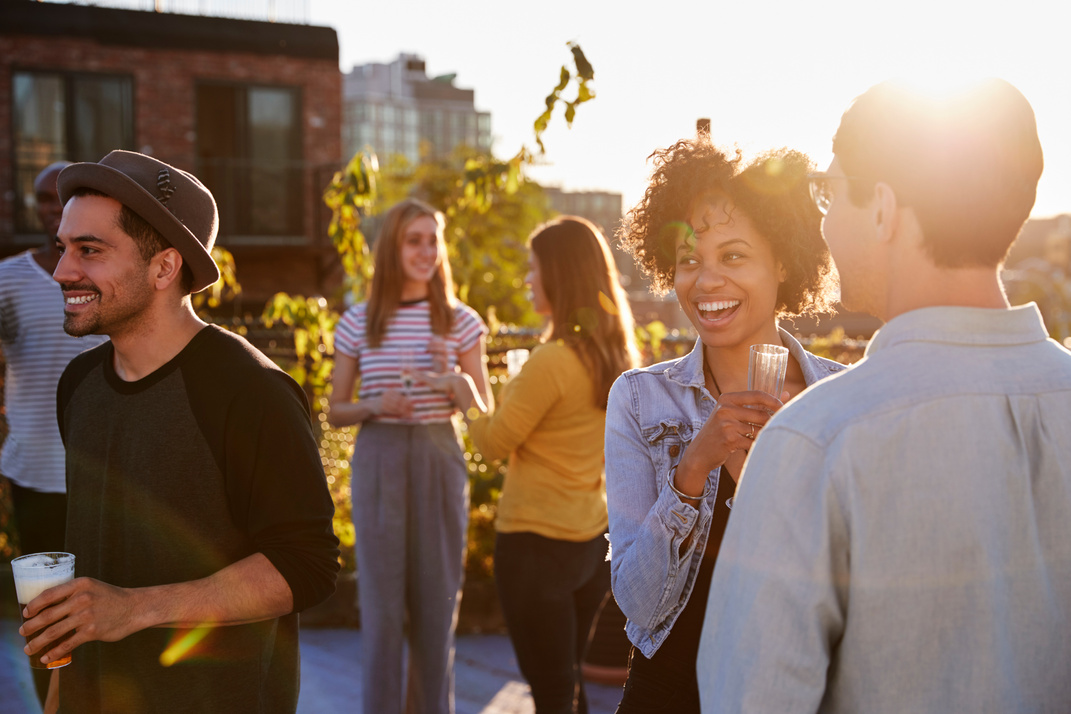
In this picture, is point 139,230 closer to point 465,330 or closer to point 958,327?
point 958,327

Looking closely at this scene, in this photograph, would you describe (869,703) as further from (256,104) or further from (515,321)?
(256,104)

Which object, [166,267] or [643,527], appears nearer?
[643,527]

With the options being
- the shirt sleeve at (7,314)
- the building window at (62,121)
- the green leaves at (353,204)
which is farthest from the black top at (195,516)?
the building window at (62,121)

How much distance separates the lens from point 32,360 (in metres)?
3.55

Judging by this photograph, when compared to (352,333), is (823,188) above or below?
above

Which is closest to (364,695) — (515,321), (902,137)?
(902,137)

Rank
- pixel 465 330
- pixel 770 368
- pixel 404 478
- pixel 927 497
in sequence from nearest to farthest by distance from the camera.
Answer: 1. pixel 927 497
2. pixel 770 368
3. pixel 404 478
4. pixel 465 330

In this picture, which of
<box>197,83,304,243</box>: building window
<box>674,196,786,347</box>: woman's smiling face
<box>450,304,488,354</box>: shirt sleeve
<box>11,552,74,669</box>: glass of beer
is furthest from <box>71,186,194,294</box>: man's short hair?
<box>197,83,304,243</box>: building window

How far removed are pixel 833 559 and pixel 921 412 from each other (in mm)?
211

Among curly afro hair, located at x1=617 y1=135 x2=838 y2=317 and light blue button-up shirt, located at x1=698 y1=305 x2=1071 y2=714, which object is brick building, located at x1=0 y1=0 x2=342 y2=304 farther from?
light blue button-up shirt, located at x1=698 y1=305 x2=1071 y2=714

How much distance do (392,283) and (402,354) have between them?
347 mm

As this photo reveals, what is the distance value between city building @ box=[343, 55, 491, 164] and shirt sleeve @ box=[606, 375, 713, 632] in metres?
69.8

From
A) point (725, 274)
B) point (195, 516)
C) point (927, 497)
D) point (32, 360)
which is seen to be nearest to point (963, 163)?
point (927, 497)

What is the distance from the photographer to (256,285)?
16844 millimetres
